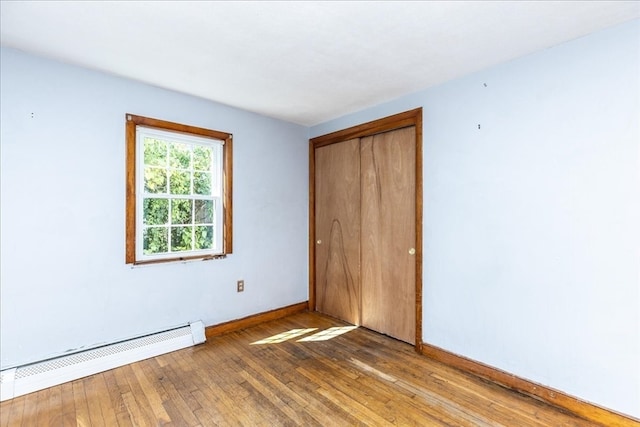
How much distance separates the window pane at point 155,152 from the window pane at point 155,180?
62mm

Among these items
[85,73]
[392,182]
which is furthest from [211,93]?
[392,182]

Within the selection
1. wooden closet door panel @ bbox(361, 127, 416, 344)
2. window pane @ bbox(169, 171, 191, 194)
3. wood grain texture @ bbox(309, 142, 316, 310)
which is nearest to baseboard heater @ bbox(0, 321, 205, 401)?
window pane @ bbox(169, 171, 191, 194)

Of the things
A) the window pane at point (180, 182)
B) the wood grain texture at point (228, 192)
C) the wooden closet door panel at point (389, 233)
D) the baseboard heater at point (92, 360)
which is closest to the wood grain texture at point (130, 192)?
the window pane at point (180, 182)

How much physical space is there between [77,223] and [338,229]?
8.02 feet

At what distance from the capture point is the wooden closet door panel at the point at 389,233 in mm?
2885

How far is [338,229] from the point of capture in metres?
3.61

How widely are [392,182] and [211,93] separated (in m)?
1.92

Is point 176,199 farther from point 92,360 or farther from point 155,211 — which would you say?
point 92,360

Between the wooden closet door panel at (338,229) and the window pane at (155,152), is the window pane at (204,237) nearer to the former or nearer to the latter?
the window pane at (155,152)

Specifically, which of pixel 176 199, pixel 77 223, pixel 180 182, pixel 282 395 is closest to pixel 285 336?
pixel 282 395

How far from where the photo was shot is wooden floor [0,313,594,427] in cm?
183

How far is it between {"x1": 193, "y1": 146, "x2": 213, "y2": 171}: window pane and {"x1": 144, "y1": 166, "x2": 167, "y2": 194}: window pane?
1.05 feet

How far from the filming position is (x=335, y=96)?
9.45ft

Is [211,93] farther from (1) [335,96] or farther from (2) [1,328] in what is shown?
(2) [1,328]
